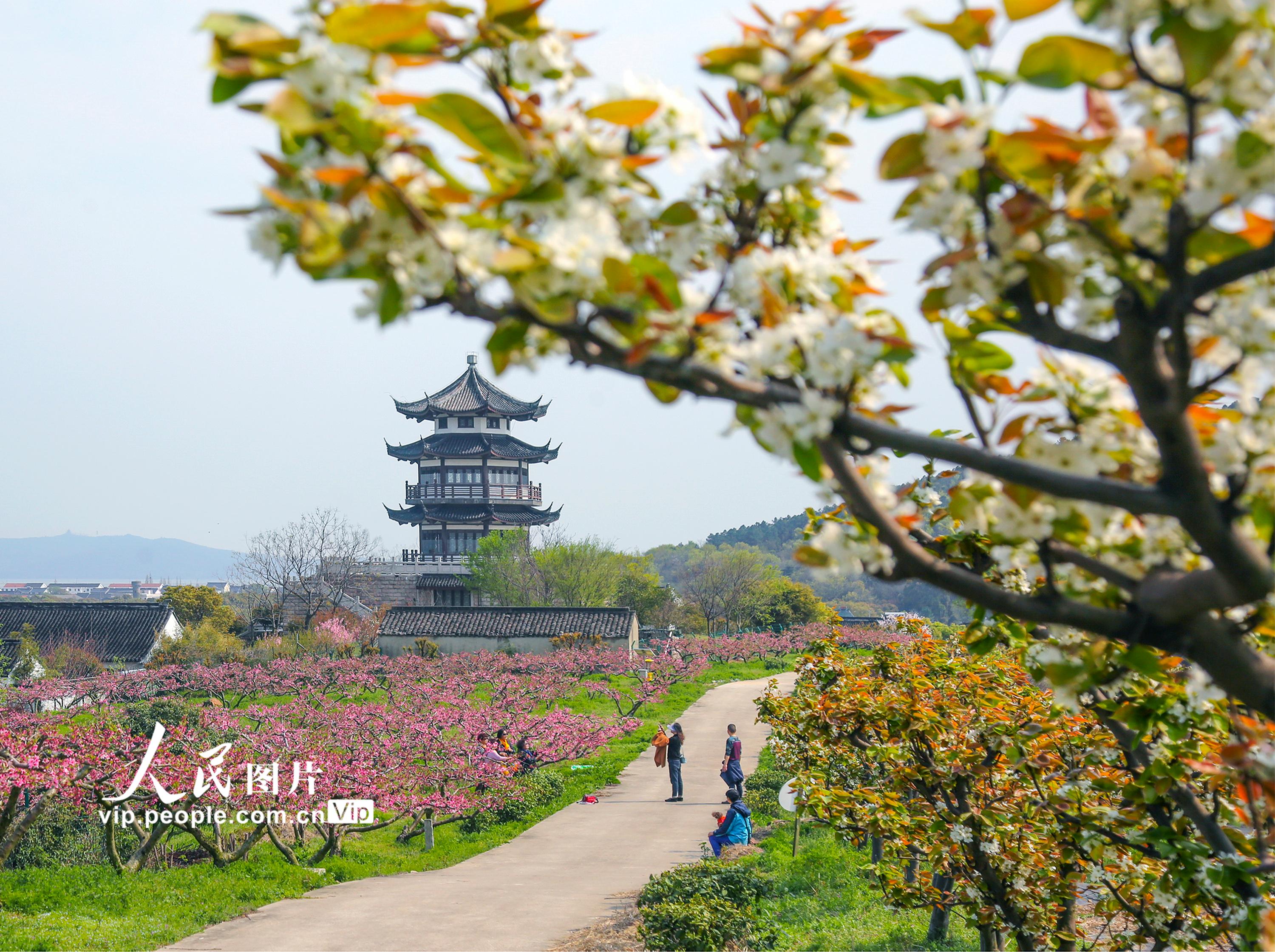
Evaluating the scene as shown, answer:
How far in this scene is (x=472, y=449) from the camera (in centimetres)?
4331

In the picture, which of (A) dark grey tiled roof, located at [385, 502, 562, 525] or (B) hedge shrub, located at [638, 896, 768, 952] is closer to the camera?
(B) hedge shrub, located at [638, 896, 768, 952]

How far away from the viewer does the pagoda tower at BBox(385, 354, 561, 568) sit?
142 feet

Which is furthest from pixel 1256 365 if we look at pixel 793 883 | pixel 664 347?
pixel 793 883

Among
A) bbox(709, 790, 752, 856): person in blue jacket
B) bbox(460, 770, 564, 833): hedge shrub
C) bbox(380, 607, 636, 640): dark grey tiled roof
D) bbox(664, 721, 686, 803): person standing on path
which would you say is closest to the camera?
bbox(709, 790, 752, 856): person in blue jacket

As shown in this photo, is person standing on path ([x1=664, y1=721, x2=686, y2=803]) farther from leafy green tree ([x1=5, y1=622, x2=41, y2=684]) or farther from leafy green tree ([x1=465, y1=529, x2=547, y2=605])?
leafy green tree ([x1=465, y1=529, x2=547, y2=605])

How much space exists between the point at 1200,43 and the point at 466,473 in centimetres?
4359

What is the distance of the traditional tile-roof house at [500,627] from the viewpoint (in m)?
30.8

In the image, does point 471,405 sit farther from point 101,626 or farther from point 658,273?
point 658,273

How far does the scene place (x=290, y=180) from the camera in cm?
131

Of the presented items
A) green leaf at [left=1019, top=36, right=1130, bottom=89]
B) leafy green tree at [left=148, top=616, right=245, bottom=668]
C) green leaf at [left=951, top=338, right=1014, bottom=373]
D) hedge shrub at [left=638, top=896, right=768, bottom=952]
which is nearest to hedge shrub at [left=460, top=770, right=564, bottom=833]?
hedge shrub at [left=638, top=896, right=768, bottom=952]

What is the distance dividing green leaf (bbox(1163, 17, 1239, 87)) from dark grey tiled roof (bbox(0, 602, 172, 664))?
32827mm

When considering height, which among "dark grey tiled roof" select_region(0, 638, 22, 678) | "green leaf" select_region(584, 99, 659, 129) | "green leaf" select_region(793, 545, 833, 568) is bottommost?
"dark grey tiled roof" select_region(0, 638, 22, 678)

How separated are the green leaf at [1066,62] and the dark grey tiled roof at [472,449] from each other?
4216cm

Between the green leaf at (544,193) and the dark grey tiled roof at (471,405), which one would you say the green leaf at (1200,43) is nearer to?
the green leaf at (544,193)
